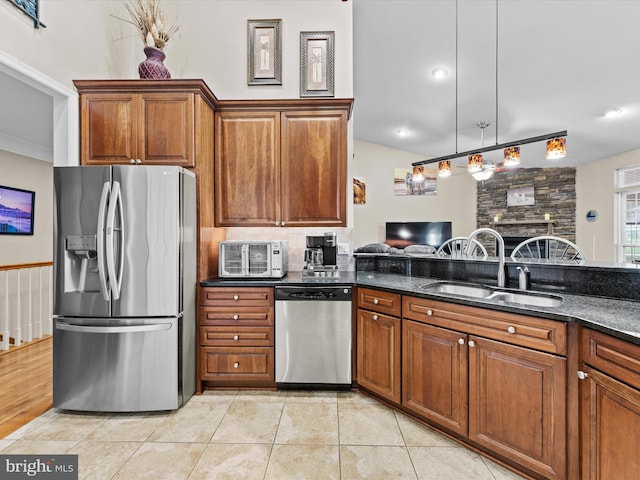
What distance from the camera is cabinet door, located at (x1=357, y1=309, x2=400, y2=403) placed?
6.95 ft

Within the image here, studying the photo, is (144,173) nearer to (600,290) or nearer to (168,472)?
(168,472)

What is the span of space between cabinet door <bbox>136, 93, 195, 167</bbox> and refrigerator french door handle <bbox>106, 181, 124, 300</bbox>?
1.50ft

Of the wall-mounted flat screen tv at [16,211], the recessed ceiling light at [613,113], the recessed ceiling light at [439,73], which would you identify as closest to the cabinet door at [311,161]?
the recessed ceiling light at [439,73]

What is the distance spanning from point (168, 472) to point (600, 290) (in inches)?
104

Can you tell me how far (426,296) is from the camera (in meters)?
1.93

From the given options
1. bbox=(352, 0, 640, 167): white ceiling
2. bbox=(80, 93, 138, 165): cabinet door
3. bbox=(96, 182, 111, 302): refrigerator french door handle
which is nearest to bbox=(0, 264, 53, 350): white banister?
bbox=(80, 93, 138, 165): cabinet door

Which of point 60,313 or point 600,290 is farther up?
point 600,290

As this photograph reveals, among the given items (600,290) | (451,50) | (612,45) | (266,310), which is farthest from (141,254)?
(612,45)

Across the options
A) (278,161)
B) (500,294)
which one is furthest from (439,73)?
(500,294)

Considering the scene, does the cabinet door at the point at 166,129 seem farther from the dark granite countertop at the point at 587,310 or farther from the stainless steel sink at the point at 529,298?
the stainless steel sink at the point at 529,298

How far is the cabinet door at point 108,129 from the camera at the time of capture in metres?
2.39

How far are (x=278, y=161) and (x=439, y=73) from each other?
123 inches

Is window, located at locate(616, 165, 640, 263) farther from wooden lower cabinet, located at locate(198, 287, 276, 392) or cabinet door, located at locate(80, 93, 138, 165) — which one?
cabinet door, located at locate(80, 93, 138, 165)

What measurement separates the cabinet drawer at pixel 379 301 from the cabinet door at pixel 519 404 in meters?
0.53
